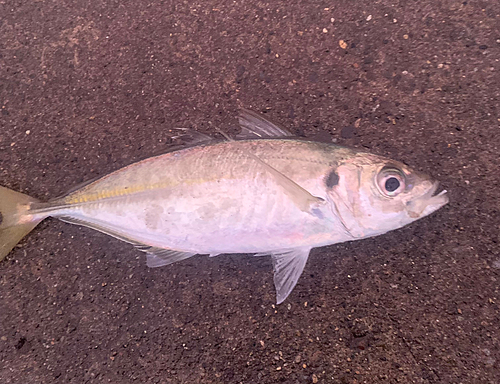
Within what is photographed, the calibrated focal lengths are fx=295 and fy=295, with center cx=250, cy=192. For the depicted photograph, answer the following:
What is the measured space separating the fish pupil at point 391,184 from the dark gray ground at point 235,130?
16.9 inches

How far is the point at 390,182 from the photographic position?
1285mm

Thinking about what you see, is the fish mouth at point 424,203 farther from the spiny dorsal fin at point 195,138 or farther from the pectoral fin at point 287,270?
the spiny dorsal fin at point 195,138

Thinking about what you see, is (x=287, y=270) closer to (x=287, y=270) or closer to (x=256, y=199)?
(x=287, y=270)

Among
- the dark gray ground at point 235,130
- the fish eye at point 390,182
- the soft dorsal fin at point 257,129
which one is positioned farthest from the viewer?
the dark gray ground at point 235,130

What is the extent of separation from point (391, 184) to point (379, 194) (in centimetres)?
7

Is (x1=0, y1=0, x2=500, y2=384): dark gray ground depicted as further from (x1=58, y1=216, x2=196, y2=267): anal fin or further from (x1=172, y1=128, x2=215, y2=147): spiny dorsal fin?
(x1=172, y1=128, x2=215, y2=147): spiny dorsal fin

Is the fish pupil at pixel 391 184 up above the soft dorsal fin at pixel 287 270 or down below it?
above

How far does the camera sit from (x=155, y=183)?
1.42m

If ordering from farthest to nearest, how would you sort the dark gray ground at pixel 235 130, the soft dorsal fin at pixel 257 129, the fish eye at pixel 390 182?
→ the dark gray ground at pixel 235 130 → the soft dorsal fin at pixel 257 129 → the fish eye at pixel 390 182

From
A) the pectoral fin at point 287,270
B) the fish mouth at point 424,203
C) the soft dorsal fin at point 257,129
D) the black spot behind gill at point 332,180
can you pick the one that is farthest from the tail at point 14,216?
the fish mouth at point 424,203

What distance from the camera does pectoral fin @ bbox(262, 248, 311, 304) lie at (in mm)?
1464

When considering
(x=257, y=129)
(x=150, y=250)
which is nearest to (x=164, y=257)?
(x=150, y=250)

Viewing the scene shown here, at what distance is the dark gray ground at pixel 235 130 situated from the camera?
156 cm

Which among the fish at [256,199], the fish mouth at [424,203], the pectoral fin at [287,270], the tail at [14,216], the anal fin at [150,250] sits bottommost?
the tail at [14,216]
